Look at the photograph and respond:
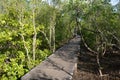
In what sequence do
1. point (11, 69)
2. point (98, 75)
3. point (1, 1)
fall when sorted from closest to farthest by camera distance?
point (11, 69) < point (1, 1) < point (98, 75)

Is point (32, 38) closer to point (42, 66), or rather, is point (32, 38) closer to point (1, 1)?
point (1, 1)

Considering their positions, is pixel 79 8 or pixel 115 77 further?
pixel 115 77

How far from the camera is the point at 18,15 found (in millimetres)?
13766

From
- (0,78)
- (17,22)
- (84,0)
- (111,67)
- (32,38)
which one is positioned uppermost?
(84,0)

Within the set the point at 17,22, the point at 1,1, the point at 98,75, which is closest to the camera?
the point at 17,22

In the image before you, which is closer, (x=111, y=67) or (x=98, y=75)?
(x=98, y=75)

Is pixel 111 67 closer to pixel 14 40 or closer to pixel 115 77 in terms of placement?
pixel 115 77

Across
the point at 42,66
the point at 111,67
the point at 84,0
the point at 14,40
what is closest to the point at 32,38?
the point at 14,40

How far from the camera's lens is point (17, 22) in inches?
517

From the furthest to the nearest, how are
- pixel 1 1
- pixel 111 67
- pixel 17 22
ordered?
1. pixel 111 67
2. pixel 1 1
3. pixel 17 22

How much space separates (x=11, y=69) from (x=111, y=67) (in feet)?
A: 30.2

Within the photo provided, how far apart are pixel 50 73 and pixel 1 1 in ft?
19.9

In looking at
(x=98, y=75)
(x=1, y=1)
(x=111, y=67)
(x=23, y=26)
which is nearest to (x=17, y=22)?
(x=23, y=26)

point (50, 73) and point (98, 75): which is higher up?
point (50, 73)
